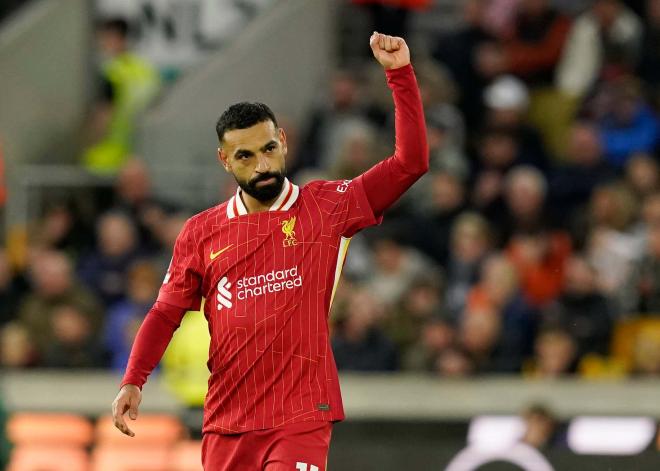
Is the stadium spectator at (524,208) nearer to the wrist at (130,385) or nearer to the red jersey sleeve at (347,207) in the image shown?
the red jersey sleeve at (347,207)

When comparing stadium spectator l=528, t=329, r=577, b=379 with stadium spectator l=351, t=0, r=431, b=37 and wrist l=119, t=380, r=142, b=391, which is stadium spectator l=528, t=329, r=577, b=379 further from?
wrist l=119, t=380, r=142, b=391

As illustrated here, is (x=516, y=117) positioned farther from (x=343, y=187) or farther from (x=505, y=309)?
(x=343, y=187)

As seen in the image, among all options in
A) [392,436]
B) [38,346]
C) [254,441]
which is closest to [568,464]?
[392,436]

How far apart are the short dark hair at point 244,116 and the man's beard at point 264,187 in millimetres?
196

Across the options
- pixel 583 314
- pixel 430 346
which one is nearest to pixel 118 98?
pixel 430 346

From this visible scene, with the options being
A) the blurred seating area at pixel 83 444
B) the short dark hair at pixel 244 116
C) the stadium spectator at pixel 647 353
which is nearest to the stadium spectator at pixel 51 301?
the blurred seating area at pixel 83 444

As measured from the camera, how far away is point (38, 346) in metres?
12.2

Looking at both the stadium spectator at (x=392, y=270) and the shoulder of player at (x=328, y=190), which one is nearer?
the shoulder of player at (x=328, y=190)

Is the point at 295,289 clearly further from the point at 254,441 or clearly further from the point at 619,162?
the point at 619,162

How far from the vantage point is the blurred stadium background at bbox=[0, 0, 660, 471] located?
10.5 m

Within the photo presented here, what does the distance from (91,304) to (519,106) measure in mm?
3637

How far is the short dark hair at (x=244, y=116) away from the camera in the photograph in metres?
6.27

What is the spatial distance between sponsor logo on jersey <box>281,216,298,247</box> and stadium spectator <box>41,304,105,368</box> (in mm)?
5738

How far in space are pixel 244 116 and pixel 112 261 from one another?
6600mm
